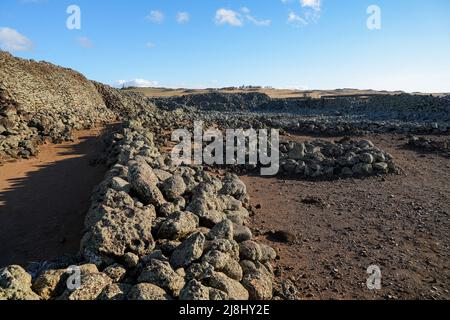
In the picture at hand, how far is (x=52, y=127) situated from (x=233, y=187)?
13.5 m

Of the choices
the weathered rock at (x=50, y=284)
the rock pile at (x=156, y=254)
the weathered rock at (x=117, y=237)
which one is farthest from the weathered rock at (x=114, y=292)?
the weathered rock at (x=117, y=237)

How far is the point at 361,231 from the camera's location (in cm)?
1076

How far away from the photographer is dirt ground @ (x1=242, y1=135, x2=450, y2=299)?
314 inches

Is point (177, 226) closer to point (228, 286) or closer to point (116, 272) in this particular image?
point (116, 272)

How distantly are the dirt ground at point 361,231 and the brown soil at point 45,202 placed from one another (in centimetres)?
490

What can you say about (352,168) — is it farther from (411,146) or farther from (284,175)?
(411,146)

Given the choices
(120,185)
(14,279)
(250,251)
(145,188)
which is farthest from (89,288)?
(120,185)

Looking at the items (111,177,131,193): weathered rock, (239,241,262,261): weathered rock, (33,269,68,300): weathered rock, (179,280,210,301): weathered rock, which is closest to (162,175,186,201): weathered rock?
(111,177,131,193): weathered rock

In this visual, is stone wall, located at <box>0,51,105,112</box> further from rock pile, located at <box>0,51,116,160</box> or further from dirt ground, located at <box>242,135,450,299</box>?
dirt ground, located at <box>242,135,450,299</box>

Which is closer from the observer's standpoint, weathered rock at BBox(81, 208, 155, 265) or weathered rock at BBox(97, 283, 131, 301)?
weathered rock at BBox(97, 283, 131, 301)

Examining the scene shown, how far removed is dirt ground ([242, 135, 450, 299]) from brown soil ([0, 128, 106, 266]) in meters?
4.90

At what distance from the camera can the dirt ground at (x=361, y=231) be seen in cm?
798

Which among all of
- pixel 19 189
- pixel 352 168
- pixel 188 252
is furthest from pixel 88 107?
pixel 188 252
